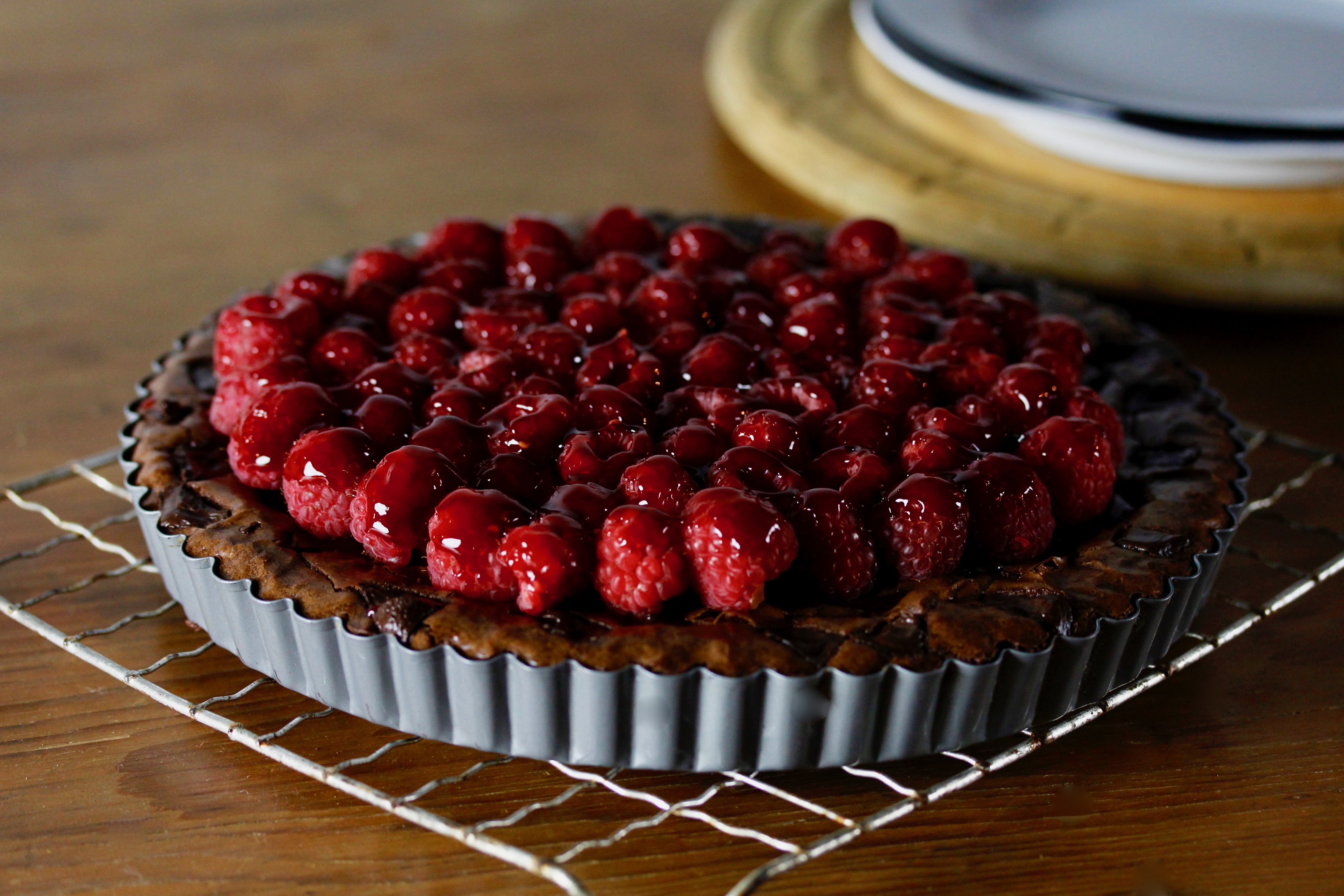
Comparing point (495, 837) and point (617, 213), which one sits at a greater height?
point (617, 213)

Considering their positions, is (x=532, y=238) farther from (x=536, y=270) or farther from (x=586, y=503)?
(x=586, y=503)

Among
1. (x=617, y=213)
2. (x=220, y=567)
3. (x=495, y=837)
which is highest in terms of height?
(x=617, y=213)

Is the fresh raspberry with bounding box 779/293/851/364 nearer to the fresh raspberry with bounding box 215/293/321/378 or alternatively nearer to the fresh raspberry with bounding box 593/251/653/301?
the fresh raspberry with bounding box 593/251/653/301

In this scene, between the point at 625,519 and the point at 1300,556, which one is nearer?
the point at 625,519

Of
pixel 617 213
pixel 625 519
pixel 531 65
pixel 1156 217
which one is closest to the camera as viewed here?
pixel 625 519

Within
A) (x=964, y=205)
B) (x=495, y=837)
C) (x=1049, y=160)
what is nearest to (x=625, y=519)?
(x=495, y=837)

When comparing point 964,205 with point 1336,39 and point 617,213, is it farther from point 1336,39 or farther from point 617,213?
point 1336,39

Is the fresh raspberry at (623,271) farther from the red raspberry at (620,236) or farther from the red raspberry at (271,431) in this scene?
the red raspberry at (271,431)

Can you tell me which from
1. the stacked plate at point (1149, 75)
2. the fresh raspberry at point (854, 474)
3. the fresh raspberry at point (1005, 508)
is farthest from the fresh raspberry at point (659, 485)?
the stacked plate at point (1149, 75)

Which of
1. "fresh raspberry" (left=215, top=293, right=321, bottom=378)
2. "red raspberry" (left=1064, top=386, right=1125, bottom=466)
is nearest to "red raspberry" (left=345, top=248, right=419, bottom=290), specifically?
"fresh raspberry" (left=215, top=293, right=321, bottom=378)
